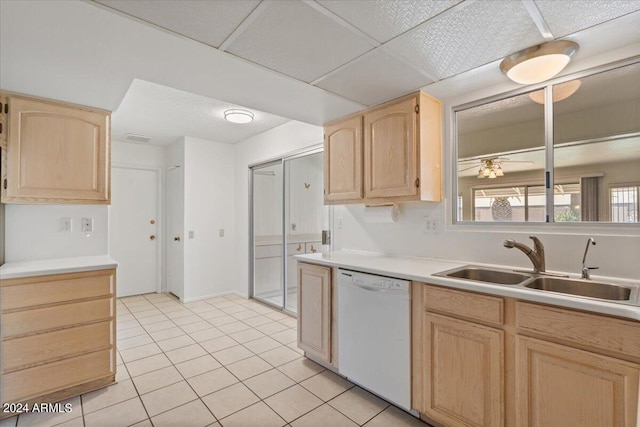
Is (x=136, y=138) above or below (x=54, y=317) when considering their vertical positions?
above

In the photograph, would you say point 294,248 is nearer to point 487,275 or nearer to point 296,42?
point 487,275

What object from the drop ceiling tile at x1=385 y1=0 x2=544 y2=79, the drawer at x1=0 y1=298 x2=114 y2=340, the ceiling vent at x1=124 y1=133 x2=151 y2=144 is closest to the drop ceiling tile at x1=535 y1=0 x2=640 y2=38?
the drop ceiling tile at x1=385 y1=0 x2=544 y2=79

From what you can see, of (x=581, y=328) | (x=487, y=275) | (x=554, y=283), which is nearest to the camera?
(x=581, y=328)

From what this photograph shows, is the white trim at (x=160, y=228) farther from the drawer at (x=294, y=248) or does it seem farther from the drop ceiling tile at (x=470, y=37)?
the drop ceiling tile at (x=470, y=37)

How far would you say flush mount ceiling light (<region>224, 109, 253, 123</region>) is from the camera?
333cm

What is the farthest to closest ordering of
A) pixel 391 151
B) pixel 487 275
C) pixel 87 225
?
pixel 87 225 → pixel 391 151 → pixel 487 275

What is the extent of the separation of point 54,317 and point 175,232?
9.02 ft

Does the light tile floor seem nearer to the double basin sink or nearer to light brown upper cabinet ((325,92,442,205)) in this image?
the double basin sink

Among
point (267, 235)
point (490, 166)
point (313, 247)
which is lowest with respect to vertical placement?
point (313, 247)

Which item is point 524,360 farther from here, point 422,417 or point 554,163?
point 554,163

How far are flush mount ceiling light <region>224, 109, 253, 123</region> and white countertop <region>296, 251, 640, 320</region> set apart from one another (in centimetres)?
174

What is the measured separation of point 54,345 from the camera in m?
2.10

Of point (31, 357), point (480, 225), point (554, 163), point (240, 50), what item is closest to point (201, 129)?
point (240, 50)

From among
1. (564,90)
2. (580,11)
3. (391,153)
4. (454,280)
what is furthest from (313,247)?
(580,11)
